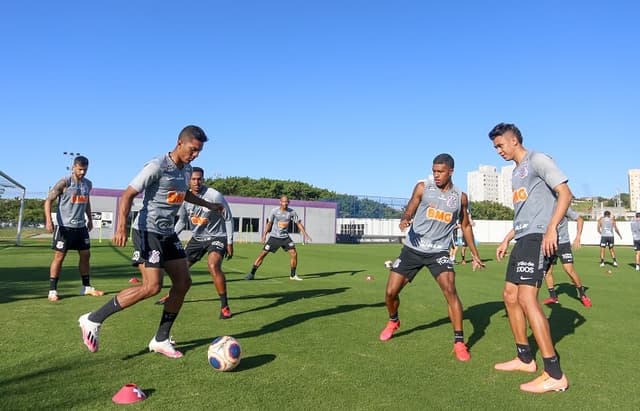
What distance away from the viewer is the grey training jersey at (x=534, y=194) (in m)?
4.46

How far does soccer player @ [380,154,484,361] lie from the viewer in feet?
18.5

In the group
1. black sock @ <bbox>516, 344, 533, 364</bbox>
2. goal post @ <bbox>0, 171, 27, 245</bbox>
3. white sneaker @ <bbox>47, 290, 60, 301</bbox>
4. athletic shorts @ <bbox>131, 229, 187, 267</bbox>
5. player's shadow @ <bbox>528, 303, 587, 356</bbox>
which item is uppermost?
goal post @ <bbox>0, 171, 27, 245</bbox>

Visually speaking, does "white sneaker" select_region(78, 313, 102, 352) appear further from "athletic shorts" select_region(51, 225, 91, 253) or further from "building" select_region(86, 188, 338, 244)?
"building" select_region(86, 188, 338, 244)

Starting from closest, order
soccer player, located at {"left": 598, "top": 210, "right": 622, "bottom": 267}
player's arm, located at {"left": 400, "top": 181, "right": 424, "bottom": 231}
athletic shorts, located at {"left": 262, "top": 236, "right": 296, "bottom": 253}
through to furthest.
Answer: player's arm, located at {"left": 400, "top": 181, "right": 424, "bottom": 231}
athletic shorts, located at {"left": 262, "top": 236, "right": 296, "bottom": 253}
soccer player, located at {"left": 598, "top": 210, "right": 622, "bottom": 267}

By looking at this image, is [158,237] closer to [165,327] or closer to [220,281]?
[165,327]

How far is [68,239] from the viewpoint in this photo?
834 cm

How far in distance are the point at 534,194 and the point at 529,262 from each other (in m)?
0.69

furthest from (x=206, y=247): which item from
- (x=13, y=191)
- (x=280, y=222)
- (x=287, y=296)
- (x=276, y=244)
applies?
(x=13, y=191)

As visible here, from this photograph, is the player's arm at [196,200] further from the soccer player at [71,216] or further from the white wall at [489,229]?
the white wall at [489,229]

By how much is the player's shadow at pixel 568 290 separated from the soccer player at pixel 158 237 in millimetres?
8733

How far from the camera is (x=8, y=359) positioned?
14.5ft


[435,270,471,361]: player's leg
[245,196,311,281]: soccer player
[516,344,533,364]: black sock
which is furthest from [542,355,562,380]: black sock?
[245,196,311,281]: soccer player

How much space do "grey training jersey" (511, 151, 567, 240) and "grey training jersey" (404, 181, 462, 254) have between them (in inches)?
42.0

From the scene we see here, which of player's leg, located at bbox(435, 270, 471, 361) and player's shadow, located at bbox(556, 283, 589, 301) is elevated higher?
player's leg, located at bbox(435, 270, 471, 361)
